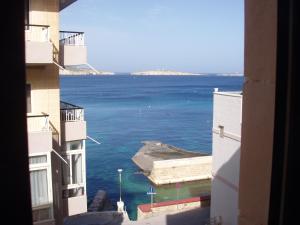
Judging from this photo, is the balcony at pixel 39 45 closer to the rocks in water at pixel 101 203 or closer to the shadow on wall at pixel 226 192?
the shadow on wall at pixel 226 192

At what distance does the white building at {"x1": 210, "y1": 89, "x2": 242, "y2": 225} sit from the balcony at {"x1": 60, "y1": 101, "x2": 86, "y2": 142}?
5.21 m

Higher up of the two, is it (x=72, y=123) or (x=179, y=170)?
(x=72, y=123)

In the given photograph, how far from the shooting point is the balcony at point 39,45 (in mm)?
9039

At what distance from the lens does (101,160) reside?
39.4 metres

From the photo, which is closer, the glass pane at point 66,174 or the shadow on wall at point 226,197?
the glass pane at point 66,174

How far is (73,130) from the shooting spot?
11.0 metres

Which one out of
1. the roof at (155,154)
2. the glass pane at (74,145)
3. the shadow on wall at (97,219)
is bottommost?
the roof at (155,154)

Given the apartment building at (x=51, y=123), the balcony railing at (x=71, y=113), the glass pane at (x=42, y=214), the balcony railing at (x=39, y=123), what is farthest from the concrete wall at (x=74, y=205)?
the balcony railing at (x=39, y=123)

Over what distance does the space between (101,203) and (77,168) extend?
1301 centimetres

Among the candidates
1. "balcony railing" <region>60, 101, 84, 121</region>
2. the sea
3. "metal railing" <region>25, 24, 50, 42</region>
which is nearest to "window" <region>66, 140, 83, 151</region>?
"balcony railing" <region>60, 101, 84, 121</region>

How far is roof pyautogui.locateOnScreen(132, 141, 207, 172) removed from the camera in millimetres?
37922

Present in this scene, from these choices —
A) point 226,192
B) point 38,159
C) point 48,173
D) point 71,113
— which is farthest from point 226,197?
point 38,159

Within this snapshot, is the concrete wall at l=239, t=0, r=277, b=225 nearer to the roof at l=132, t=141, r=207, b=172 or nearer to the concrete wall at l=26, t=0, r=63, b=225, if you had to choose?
the concrete wall at l=26, t=0, r=63, b=225

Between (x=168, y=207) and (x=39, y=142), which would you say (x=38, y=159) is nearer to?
(x=39, y=142)
